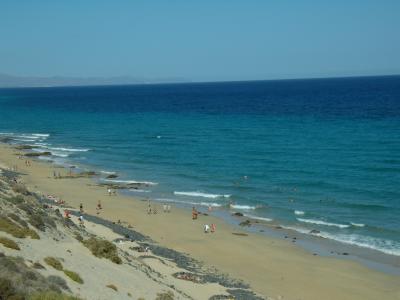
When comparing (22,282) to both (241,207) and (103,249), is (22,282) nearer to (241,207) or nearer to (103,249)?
(103,249)

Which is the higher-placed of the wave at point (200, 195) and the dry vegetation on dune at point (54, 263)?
the dry vegetation on dune at point (54, 263)

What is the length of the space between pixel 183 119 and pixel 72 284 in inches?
3329

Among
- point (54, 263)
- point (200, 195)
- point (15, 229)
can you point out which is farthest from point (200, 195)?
point (54, 263)

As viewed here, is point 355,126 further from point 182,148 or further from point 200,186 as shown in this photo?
point 200,186

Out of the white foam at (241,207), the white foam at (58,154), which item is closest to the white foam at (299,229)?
the white foam at (241,207)

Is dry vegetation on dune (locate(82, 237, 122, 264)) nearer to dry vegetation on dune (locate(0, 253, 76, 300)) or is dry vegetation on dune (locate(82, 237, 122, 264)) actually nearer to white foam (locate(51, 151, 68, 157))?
dry vegetation on dune (locate(0, 253, 76, 300))

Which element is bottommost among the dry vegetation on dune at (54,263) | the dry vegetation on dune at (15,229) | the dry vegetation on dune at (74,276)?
the dry vegetation on dune at (74,276)

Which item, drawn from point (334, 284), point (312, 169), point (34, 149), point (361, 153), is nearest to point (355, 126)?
point (361, 153)

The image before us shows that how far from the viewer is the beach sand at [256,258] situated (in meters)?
24.2

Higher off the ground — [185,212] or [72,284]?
[72,284]

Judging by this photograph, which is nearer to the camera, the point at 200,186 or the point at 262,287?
the point at 262,287

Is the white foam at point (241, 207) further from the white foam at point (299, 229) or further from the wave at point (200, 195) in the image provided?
the white foam at point (299, 229)

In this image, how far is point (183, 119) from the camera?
10000 cm

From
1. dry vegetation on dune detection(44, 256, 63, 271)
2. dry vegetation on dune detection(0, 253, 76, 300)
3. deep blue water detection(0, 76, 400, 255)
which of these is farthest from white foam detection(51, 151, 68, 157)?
dry vegetation on dune detection(0, 253, 76, 300)
